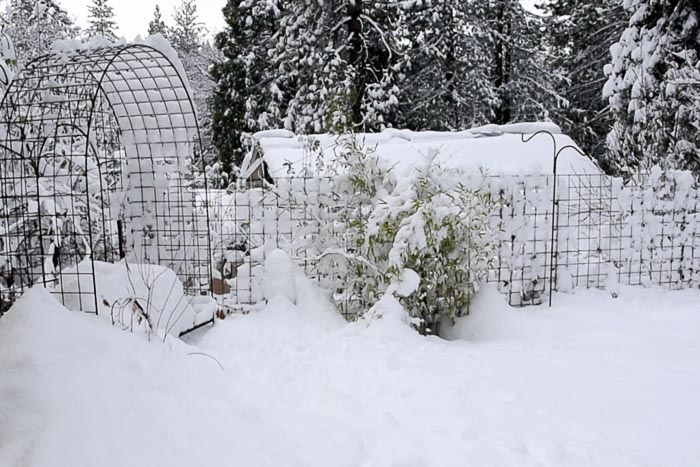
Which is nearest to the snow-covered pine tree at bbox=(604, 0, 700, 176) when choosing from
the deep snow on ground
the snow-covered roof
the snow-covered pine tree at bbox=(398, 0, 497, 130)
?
the snow-covered roof

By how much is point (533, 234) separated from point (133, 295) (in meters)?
3.06

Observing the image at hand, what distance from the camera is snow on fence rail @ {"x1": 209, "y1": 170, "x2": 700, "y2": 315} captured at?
14.8ft

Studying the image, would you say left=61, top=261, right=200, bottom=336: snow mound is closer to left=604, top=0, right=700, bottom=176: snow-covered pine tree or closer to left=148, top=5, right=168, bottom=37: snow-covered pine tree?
left=604, top=0, right=700, bottom=176: snow-covered pine tree

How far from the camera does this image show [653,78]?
29.7 feet

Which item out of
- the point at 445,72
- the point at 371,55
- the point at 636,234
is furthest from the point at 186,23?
the point at 636,234

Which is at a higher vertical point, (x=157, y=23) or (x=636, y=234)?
(x=157, y=23)

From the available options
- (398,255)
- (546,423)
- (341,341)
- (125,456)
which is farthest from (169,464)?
(398,255)

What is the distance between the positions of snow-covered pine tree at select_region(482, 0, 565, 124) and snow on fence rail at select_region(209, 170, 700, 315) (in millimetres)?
9084

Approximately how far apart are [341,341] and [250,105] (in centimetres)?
1120

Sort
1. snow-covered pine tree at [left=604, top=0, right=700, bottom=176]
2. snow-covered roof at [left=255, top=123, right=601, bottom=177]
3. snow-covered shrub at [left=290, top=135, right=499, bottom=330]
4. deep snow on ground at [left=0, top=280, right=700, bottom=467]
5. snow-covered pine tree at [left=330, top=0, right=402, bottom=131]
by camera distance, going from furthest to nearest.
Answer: snow-covered pine tree at [left=330, top=0, right=402, bottom=131]
snow-covered pine tree at [left=604, top=0, right=700, bottom=176]
snow-covered roof at [left=255, top=123, right=601, bottom=177]
snow-covered shrub at [left=290, top=135, right=499, bottom=330]
deep snow on ground at [left=0, top=280, right=700, bottom=467]

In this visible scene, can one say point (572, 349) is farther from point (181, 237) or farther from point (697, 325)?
point (181, 237)

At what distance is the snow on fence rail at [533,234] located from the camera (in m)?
4.50

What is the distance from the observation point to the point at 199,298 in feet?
14.3

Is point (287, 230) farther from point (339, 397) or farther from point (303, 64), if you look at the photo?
point (303, 64)
